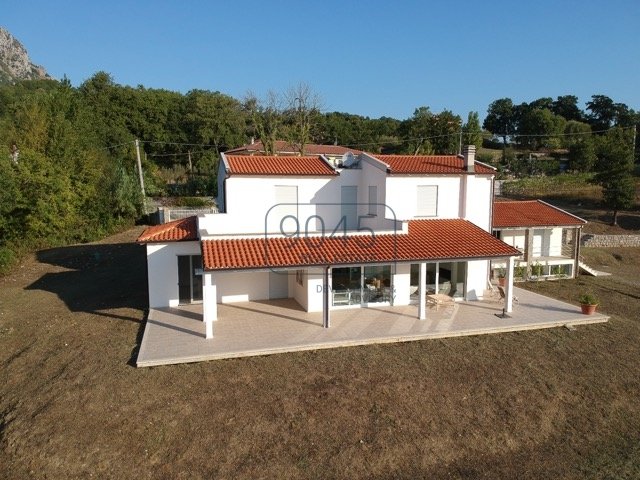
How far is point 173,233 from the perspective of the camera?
59.6 ft

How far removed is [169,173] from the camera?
64.3 m

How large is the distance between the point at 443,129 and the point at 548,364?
59.6 meters

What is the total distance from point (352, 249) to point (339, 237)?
1273 millimetres

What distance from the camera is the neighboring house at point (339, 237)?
1631 cm

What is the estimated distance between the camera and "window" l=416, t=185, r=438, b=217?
20.3 meters

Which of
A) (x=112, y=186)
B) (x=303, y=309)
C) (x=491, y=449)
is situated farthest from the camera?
(x=112, y=186)

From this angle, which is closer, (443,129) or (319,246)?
(319,246)

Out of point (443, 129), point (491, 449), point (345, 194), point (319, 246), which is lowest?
point (491, 449)

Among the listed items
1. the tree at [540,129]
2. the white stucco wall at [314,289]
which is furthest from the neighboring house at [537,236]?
the tree at [540,129]

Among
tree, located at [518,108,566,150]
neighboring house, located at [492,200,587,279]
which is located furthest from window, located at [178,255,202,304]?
tree, located at [518,108,566,150]

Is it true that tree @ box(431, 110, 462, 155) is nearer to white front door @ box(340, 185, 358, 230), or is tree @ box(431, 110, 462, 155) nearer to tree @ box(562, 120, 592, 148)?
tree @ box(562, 120, 592, 148)

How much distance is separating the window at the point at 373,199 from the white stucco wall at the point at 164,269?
8133 millimetres

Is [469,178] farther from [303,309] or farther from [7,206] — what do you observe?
[7,206]

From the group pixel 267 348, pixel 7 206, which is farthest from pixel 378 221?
pixel 7 206
